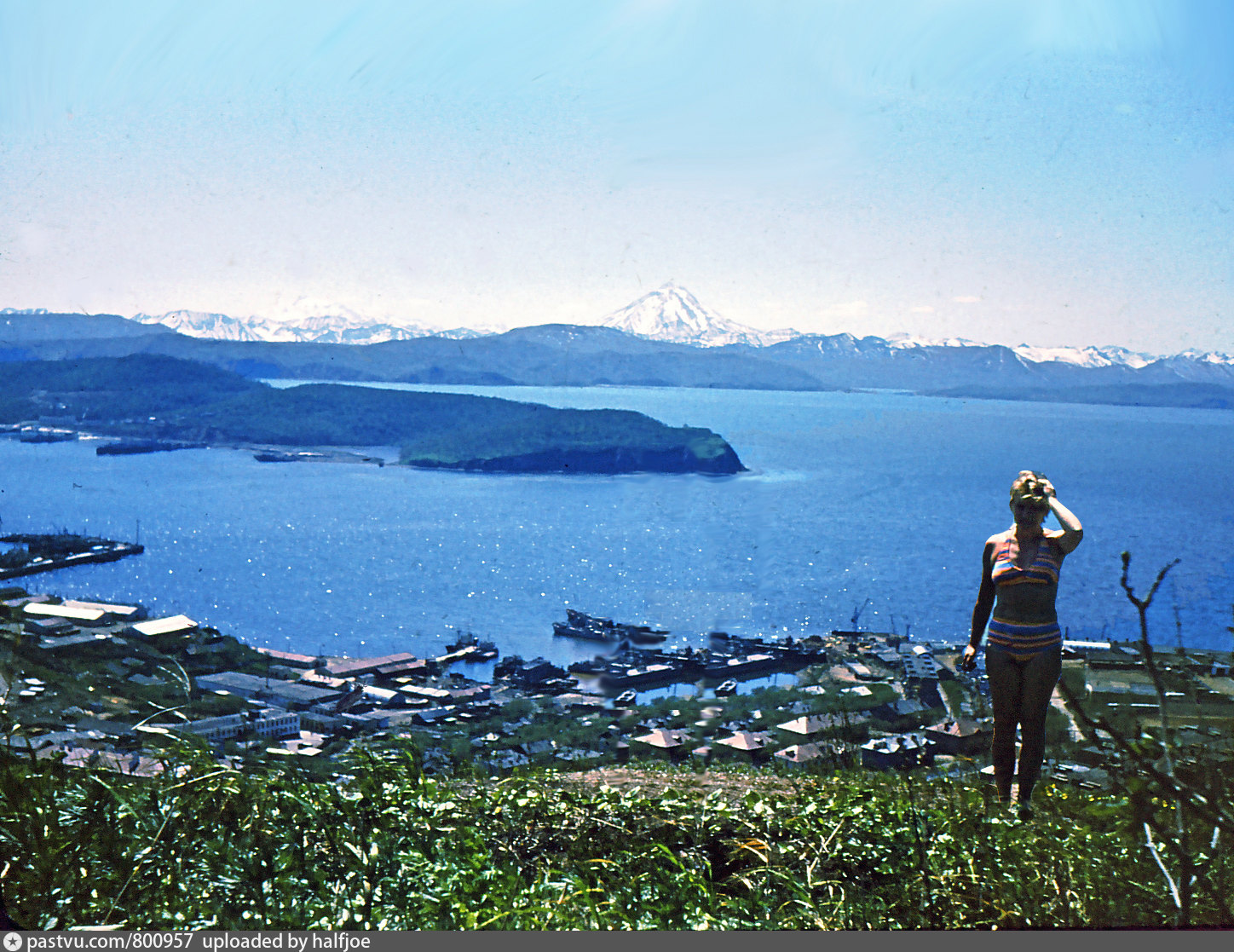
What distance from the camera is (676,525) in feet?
23.9

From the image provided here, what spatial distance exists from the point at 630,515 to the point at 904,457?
7.35 ft

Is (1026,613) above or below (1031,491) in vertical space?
below

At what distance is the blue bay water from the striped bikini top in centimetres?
326

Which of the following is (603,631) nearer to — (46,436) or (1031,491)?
(46,436)

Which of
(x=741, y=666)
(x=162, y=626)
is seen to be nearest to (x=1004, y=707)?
(x=741, y=666)

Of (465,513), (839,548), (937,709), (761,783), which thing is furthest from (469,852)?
(465,513)

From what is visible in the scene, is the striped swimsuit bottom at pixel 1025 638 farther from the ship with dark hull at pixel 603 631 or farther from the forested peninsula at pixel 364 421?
the forested peninsula at pixel 364 421

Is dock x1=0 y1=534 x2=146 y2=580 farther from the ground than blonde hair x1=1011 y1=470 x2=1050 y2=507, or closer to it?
closer to it

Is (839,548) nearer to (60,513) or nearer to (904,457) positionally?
(904,457)

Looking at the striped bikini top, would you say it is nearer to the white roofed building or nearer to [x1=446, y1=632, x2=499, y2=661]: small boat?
[x1=446, y1=632, x2=499, y2=661]: small boat

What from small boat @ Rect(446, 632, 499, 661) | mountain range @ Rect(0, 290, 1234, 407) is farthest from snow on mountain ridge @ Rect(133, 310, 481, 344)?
small boat @ Rect(446, 632, 499, 661)

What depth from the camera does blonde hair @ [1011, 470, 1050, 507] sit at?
2234 mm

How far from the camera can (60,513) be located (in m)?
5.61

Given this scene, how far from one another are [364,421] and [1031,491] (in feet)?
19.9
